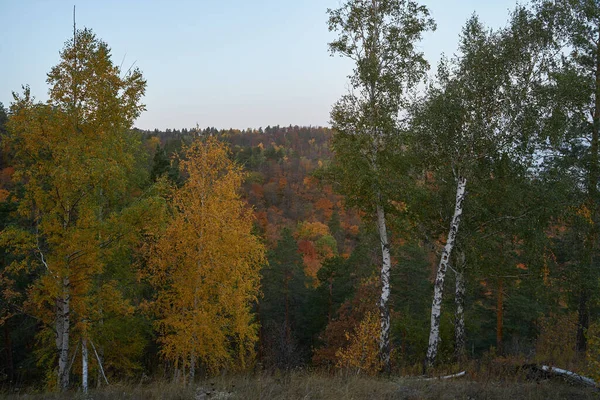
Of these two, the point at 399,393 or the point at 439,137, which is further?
the point at 439,137

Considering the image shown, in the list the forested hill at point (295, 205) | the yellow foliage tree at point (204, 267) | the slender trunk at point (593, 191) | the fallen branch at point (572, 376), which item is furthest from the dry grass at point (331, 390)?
the forested hill at point (295, 205)

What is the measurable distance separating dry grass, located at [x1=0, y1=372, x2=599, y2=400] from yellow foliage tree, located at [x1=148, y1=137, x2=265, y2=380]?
3448 millimetres

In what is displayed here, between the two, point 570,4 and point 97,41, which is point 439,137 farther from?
point 97,41

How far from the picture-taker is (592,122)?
39.7 feet

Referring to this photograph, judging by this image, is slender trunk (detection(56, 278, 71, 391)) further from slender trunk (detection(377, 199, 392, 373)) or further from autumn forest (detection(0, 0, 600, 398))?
slender trunk (detection(377, 199, 392, 373))

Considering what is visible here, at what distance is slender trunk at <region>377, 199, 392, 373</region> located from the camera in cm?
1073

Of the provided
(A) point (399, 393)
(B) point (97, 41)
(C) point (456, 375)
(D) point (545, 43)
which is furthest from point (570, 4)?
(B) point (97, 41)

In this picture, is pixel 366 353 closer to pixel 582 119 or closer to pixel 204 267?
pixel 204 267

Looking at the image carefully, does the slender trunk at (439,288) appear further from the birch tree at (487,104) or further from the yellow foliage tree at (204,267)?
the yellow foliage tree at (204,267)

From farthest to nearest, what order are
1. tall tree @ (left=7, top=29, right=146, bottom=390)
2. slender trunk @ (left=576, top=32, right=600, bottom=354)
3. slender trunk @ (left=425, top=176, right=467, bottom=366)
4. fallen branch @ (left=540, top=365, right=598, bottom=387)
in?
slender trunk @ (left=576, top=32, right=600, bottom=354)
slender trunk @ (left=425, top=176, right=467, bottom=366)
tall tree @ (left=7, top=29, right=146, bottom=390)
fallen branch @ (left=540, top=365, right=598, bottom=387)

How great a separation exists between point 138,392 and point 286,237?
25477 millimetres

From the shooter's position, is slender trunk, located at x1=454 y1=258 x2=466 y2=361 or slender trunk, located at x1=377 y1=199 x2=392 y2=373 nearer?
slender trunk, located at x1=377 y1=199 x2=392 y2=373

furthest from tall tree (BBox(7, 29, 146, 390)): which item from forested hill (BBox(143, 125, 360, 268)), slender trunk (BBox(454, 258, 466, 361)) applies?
forested hill (BBox(143, 125, 360, 268))

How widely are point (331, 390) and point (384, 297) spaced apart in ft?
14.4
